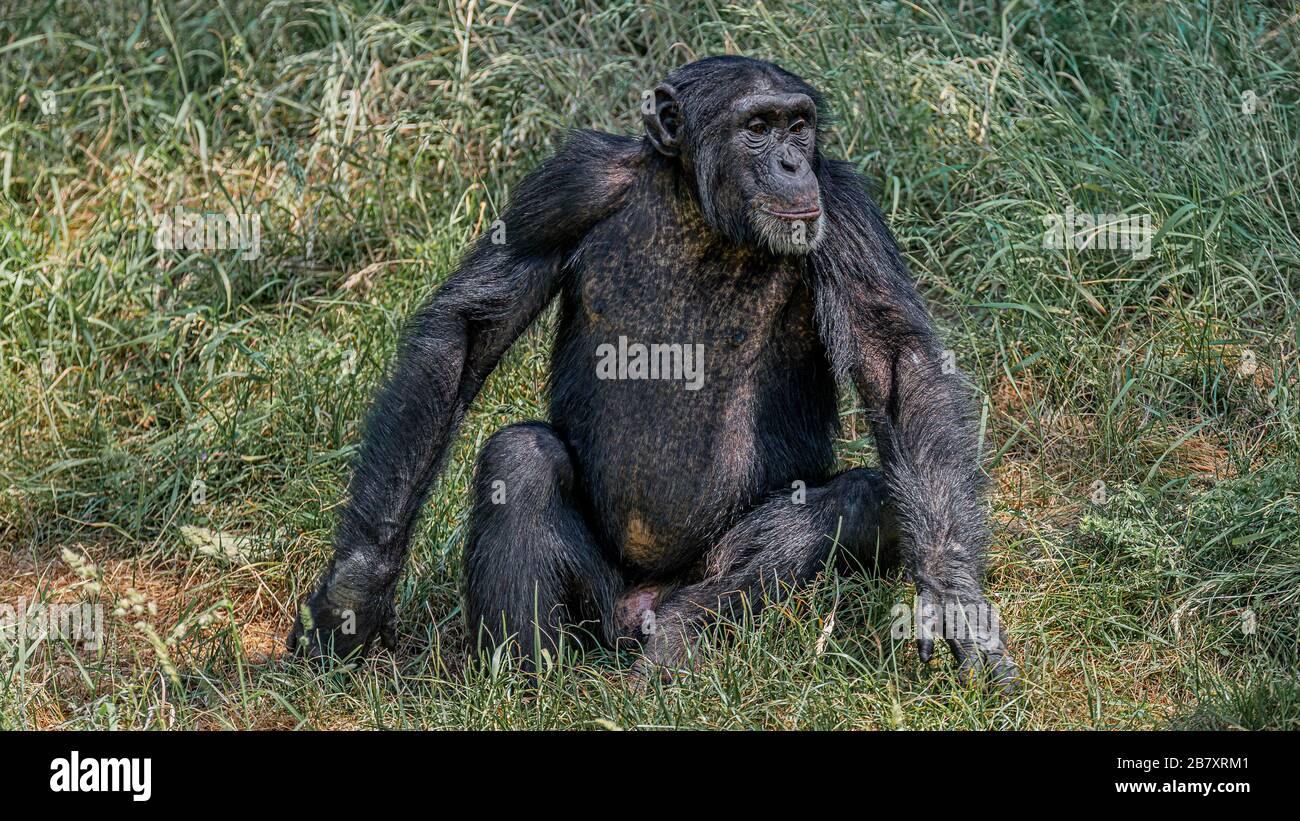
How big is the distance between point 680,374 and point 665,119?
2.83 feet

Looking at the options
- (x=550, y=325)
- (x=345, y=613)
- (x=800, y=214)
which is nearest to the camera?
(x=800, y=214)

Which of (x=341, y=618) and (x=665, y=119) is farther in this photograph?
(x=665, y=119)

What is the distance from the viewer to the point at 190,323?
733 centimetres

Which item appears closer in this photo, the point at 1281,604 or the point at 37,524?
the point at 1281,604

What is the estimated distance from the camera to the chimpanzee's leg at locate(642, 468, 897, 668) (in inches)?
209

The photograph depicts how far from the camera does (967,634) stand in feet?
15.9

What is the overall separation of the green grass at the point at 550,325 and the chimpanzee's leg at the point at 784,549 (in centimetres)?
11

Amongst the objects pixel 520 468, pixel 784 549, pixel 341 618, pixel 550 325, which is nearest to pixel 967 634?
pixel 784 549

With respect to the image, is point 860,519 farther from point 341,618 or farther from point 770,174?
point 341,618

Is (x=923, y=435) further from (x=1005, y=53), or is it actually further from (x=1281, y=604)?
(x=1005, y=53)

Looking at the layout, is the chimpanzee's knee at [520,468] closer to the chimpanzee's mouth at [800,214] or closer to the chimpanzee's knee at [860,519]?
the chimpanzee's knee at [860,519]

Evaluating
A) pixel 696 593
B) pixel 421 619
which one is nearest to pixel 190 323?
pixel 421 619

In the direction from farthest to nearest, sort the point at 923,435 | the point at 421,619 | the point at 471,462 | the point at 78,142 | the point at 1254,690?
the point at 78,142, the point at 471,462, the point at 421,619, the point at 923,435, the point at 1254,690

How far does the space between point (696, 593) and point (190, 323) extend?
10.2 ft
